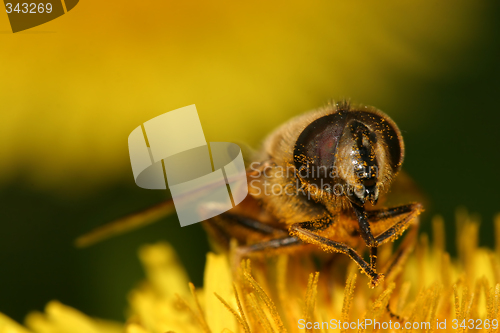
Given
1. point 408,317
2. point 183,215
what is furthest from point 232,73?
point 408,317

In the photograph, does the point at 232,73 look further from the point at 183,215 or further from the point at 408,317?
the point at 408,317

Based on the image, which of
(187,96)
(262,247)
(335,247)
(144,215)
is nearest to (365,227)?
(335,247)

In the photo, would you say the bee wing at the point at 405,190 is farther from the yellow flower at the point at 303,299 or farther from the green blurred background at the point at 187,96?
the green blurred background at the point at 187,96

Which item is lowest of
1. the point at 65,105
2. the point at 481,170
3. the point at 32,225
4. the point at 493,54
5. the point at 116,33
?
the point at 481,170

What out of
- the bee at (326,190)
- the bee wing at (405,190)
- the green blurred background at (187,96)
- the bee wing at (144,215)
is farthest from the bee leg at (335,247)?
the green blurred background at (187,96)

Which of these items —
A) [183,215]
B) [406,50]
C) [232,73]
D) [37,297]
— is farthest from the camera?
[406,50]

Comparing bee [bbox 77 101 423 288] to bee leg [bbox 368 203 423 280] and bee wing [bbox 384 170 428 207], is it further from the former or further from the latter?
bee wing [bbox 384 170 428 207]
